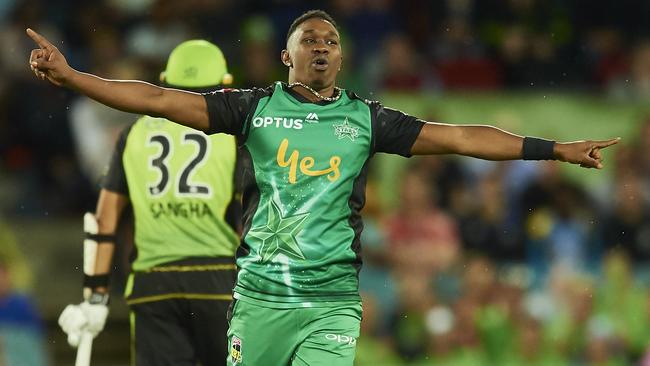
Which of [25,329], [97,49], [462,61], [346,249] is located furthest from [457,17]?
[346,249]

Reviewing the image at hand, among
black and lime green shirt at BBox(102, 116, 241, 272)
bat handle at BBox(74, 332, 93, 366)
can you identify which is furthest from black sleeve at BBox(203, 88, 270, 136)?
bat handle at BBox(74, 332, 93, 366)

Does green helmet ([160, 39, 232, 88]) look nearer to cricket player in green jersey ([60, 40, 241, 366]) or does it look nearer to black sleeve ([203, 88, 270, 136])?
cricket player in green jersey ([60, 40, 241, 366])

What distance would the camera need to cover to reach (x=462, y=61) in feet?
41.6

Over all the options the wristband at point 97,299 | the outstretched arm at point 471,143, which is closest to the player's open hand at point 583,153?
the outstretched arm at point 471,143

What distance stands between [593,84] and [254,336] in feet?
26.3

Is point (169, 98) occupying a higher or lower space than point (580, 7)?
lower

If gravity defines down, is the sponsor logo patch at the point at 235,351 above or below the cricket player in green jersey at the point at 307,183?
below

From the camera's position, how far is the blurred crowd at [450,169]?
10.5 m

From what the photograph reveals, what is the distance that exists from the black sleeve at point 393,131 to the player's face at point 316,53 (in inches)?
10.1

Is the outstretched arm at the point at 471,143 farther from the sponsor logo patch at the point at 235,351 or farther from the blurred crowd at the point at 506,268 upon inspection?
the blurred crowd at the point at 506,268

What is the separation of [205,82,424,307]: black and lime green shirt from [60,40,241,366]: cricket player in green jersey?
108 centimetres

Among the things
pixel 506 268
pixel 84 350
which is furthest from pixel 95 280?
pixel 506 268

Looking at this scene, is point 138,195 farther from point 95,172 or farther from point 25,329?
point 95,172

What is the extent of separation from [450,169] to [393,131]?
588 centimetres
